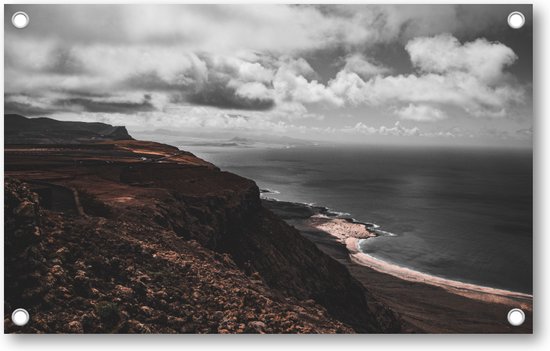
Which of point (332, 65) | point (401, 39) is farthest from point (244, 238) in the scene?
point (401, 39)

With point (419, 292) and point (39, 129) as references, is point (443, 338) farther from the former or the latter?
point (419, 292)

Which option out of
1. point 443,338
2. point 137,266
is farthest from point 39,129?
point 443,338

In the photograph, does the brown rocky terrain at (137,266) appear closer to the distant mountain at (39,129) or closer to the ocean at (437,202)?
the distant mountain at (39,129)

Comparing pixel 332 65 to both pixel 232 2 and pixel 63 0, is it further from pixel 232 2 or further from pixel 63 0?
pixel 63 0

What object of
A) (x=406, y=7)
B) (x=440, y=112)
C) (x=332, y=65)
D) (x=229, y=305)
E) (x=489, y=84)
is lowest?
(x=229, y=305)

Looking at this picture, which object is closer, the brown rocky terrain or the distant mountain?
the brown rocky terrain

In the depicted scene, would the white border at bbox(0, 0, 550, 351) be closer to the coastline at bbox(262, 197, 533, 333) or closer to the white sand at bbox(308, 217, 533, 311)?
the coastline at bbox(262, 197, 533, 333)

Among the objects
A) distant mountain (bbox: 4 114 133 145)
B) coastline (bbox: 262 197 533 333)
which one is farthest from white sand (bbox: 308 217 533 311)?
distant mountain (bbox: 4 114 133 145)
